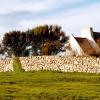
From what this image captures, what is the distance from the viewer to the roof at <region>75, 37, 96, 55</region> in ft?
236

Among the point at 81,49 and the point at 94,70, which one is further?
the point at 81,49

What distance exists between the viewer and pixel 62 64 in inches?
2219

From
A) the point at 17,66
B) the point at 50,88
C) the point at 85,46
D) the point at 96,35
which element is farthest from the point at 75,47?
the point at 50,88

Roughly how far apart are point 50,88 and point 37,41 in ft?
144

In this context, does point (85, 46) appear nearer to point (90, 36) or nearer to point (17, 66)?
point (90, 36)

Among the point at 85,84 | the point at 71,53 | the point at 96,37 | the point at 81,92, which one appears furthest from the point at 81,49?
the point at 81,92

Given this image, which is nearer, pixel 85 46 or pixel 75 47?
pixel 75 47

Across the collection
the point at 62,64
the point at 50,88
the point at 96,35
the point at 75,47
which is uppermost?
the point at 96,35

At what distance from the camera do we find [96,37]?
7806cm

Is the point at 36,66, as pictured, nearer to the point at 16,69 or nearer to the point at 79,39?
the point at 16,69

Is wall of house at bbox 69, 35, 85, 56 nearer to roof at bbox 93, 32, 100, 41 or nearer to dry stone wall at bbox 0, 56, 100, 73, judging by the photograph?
roof at bbox 93, 32, 100, 41

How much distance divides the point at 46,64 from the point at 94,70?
506 cm

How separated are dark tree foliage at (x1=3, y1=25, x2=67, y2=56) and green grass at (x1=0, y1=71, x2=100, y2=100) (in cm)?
3147

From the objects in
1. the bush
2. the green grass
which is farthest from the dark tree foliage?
the green grass
